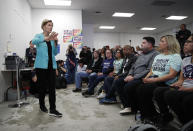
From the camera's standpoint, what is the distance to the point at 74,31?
7184 mm

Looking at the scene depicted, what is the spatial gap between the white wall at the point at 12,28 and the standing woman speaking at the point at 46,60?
1.66 meters

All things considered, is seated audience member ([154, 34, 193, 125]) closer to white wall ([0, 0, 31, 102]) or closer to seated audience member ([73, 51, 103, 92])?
seated audience member ([73, 51, 103, 92])

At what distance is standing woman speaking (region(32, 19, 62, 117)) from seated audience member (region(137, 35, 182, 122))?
4.08 feet

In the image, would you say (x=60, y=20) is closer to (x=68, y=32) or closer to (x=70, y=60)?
(x=68, y=32)

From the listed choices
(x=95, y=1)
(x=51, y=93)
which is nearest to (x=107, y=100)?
(x=51, y=93)

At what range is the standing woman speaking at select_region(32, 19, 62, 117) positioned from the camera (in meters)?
2.62

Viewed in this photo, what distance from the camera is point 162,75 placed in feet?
6.88

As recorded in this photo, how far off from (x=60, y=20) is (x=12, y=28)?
2824 millimetres

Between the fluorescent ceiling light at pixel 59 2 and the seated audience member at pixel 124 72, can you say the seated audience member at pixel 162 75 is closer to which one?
the seated audience member at pixel 124 72

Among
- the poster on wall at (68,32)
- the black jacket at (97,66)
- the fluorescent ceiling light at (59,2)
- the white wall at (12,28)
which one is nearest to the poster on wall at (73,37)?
the poster on wall at (68,32)

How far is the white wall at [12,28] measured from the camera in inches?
154

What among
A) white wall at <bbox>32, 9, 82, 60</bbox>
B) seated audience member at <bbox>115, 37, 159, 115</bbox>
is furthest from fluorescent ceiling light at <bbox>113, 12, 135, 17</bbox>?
seated audience member at <bbox>115, 37, 159, 115</bbox>

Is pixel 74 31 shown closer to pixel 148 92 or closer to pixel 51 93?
pixel 51 93

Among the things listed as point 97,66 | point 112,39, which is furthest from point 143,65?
point 112,39
